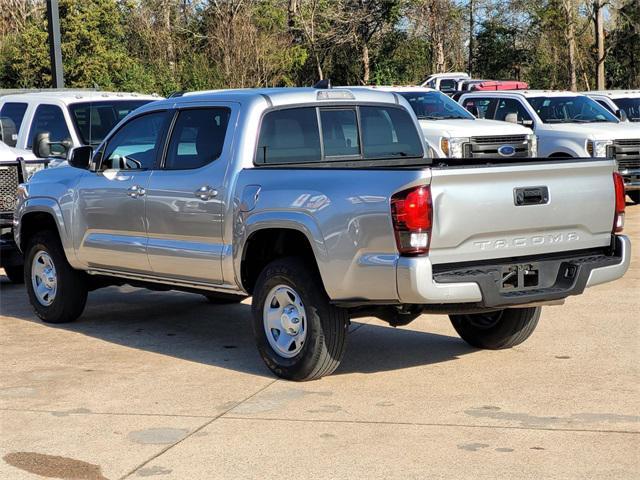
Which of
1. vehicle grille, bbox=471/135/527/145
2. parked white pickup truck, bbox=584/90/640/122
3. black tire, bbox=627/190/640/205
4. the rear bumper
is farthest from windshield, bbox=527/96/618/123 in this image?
the rear bumper

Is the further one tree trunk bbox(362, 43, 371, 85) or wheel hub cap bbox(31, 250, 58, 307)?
tree trunk bbox(362, 43, 371, 85)

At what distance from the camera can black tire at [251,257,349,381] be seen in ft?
23.7

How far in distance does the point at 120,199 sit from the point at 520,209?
338 centimetres

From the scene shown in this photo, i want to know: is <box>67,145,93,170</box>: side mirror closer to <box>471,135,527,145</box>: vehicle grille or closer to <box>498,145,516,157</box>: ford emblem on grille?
<box>471,135,527,145</box>: vehicle grille

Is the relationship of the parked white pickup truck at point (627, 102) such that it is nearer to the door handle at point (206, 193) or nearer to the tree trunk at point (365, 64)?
the door handle at point (206, 193)

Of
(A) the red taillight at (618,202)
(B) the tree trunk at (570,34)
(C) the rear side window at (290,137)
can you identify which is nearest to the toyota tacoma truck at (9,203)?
(C) the rear side window at (290,137)

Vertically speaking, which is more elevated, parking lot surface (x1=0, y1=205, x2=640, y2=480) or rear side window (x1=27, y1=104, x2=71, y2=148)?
rear side window (x1=27, y1=104, x2=71, y2=148)

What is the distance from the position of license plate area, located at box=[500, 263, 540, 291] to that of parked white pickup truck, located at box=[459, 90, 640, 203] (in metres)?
11.4

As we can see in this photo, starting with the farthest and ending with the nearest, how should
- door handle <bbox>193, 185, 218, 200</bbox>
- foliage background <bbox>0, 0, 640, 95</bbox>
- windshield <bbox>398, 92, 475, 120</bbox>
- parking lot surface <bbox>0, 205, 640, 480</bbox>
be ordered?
foliage background <bbox>0, 0, 640, 95</bbox> < windshield <bbox>398, 92, 475, 120</bbox> < door handle <bbox>193, 185, 218, 200</bbox> < parking lot surface <bbox>0, 205, 640, 480</bbox>

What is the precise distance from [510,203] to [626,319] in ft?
9.39

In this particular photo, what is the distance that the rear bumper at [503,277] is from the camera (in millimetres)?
6664

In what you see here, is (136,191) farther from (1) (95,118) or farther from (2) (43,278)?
(1) (95,118)

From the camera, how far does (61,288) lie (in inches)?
382

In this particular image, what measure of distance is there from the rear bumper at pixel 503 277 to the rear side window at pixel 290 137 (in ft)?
5.62
